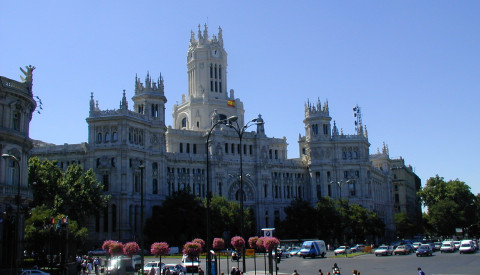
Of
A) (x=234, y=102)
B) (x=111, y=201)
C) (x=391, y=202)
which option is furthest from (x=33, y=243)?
(x=391, y=202)

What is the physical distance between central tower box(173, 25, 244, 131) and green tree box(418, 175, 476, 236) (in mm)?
55870

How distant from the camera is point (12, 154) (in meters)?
48.0

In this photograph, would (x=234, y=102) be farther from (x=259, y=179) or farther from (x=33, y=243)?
(x=33, y=243)

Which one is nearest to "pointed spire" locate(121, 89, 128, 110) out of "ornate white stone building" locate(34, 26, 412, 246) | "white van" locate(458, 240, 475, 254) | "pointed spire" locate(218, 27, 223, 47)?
"ornate white stone building" locate(34, 26, 412, 246)

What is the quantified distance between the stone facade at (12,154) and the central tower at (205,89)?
68646 mm

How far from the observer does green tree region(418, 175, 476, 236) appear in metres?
138

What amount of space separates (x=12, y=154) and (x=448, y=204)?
115379 millimetres

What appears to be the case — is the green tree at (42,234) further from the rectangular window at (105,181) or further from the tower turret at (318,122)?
the tower turret at (318,122)

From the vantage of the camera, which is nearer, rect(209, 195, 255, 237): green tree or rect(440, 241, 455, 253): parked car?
rect(440, 241, 455, 253): parked car

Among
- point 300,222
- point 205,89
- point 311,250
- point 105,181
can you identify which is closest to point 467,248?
point 311,250

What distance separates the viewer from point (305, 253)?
73438 mm

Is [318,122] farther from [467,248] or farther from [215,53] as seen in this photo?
[467,248]

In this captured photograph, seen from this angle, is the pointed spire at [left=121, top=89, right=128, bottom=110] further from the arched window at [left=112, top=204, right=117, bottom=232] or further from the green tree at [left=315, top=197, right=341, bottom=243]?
the green tree at [left=315, top=197, right=341, bottom=243]

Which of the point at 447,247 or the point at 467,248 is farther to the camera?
the point at 447,247
